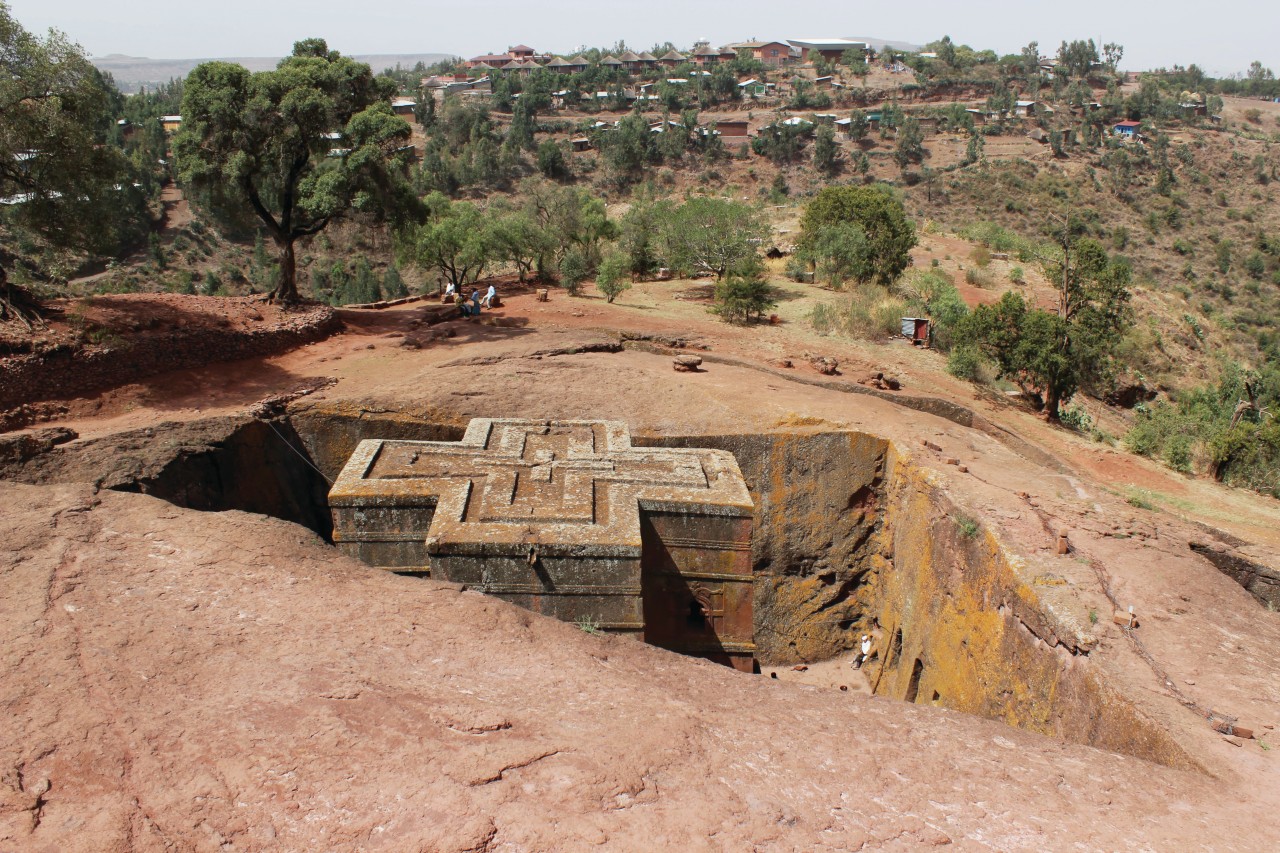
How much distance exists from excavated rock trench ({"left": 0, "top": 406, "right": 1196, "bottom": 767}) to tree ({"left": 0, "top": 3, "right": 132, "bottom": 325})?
4.66m

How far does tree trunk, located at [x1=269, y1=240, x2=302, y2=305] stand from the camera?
17.1 m

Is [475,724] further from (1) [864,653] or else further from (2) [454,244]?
(2) [454,244]

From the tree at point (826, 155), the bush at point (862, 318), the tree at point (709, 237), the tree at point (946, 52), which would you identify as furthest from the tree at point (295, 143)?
the tree at point (946, 52)

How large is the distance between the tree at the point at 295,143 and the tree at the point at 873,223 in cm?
1321

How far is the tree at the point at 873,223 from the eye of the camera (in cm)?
2372

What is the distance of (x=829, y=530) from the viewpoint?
12523 millimetres

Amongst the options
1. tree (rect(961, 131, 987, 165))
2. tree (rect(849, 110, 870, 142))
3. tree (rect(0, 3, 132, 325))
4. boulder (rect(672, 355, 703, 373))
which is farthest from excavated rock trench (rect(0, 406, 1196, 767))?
tree (rect(849, 110, 870, 142))

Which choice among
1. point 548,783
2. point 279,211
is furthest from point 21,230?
point 548,783

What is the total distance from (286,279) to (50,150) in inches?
185

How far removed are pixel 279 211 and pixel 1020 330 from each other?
1513 centimetres

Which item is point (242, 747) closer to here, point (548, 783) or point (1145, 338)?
point (548, 783)

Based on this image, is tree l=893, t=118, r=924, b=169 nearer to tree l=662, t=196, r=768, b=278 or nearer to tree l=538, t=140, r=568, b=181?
tree l=538, t=140, r=568, b=181

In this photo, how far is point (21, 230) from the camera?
557 inches

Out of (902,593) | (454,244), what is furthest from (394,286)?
(902,593)
